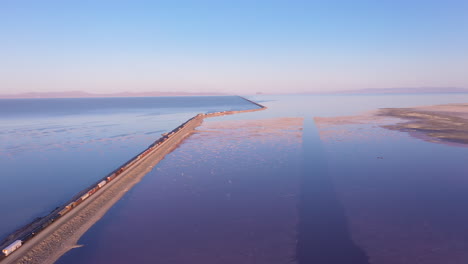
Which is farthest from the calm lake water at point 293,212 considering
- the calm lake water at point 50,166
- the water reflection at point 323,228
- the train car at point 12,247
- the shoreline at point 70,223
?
the calm lake water at point 50,166

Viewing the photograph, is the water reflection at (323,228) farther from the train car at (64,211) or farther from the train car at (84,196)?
the train car at (84,196)

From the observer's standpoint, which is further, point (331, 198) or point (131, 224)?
point (331, 198)

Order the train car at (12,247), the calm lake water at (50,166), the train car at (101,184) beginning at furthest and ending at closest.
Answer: the train car at (101,184) → the calm lake water at (50,166) → the train car at (12,247)

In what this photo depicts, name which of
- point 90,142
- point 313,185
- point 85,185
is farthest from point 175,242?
point 90,142

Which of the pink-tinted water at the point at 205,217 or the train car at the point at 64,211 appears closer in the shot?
the pink-tinted water at the point at 205,217

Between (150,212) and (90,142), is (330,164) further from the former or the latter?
(90,142)
